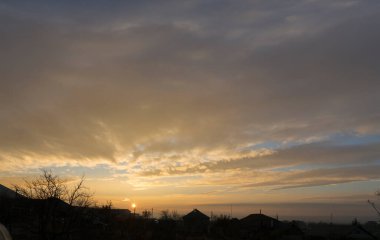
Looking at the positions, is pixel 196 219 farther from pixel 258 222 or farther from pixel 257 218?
pixel 258 222

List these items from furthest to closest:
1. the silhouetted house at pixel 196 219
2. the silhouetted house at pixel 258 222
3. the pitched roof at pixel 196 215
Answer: the pitched roof at pixel 196 215 < the silhouetted house at pixel 196 219 < the silhouetted house at pixel 258 222

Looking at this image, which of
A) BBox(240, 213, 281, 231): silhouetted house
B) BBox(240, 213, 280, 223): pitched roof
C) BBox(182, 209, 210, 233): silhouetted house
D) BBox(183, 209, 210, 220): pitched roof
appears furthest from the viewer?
BBox(183, 209, 210, 220): pitched roof

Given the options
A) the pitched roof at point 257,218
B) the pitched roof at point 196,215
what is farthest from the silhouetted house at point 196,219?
the pitched roof at point 257,218

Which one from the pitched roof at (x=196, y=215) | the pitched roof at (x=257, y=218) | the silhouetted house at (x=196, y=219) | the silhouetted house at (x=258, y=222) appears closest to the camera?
the silhouetted house at (x=258, y=222)

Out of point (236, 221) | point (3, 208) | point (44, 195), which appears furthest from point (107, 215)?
point (236, 221)

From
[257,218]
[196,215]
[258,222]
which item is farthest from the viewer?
[196,215]

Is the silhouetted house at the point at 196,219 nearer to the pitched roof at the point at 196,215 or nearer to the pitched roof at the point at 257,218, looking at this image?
the pitched roof at the point at 196,215

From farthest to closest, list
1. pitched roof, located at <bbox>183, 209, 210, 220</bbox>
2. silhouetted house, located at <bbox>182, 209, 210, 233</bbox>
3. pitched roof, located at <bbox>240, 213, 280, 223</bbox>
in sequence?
pitched roof, located at <bbox>183, 209, 210, 220</bbox> < silhouetted house, located at <bbox>182, 209, 210, 233</bbox> < pitched roof, located at <bbox>240, 213, 280, 223</bbox>

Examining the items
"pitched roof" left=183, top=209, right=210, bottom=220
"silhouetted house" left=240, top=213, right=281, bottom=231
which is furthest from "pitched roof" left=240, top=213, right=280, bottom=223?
"pitched roof" left=183, top=209, right=210, bottom=220

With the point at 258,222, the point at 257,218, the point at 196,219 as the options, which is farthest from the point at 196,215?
the point at 258,222

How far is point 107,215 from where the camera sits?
156 feet

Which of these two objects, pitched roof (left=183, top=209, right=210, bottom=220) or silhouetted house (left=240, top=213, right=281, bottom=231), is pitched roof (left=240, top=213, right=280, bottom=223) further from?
pitched roof (left=183, top=209, right=210, bottom=220)

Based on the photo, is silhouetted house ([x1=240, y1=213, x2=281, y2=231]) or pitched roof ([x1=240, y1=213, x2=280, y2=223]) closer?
silhouetted house ([x1=240, y1=213, x2=281, y2=231])

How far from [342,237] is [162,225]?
24.7 m
